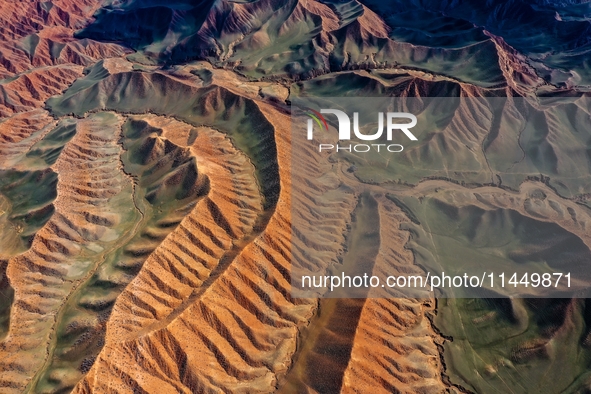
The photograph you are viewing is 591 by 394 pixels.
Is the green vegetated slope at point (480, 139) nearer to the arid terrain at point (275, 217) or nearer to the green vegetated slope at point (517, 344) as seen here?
the arid terrain at point (275, 217)

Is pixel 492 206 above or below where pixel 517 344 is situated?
above

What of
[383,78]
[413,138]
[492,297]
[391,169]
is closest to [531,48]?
[383,78]

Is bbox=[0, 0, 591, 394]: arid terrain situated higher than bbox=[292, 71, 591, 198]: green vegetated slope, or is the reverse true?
bbox=[292, 71, 591, 198]: green vegetated slope

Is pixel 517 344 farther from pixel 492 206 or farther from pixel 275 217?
pixel 275 217

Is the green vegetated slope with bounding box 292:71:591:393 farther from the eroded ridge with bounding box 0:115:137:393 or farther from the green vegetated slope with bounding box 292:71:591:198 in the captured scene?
the eroded ridge with bounding box 0:115:137:393

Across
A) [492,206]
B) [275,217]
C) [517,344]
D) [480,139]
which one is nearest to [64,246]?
[275,217]

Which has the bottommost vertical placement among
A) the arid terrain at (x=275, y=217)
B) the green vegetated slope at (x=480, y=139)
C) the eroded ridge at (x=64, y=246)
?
the eroded ridge at (x=64, y=246)

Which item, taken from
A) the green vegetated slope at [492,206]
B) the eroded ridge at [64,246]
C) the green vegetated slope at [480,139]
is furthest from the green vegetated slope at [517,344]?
the eroded ridge at [64,246]

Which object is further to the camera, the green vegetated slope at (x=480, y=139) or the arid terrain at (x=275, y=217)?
the green vegetated slope at (x=480, y=139)

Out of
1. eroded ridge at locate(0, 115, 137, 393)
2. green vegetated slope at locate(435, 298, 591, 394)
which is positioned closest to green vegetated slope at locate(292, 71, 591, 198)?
green vegetated slope at locate(435, 298, 591, 394)
